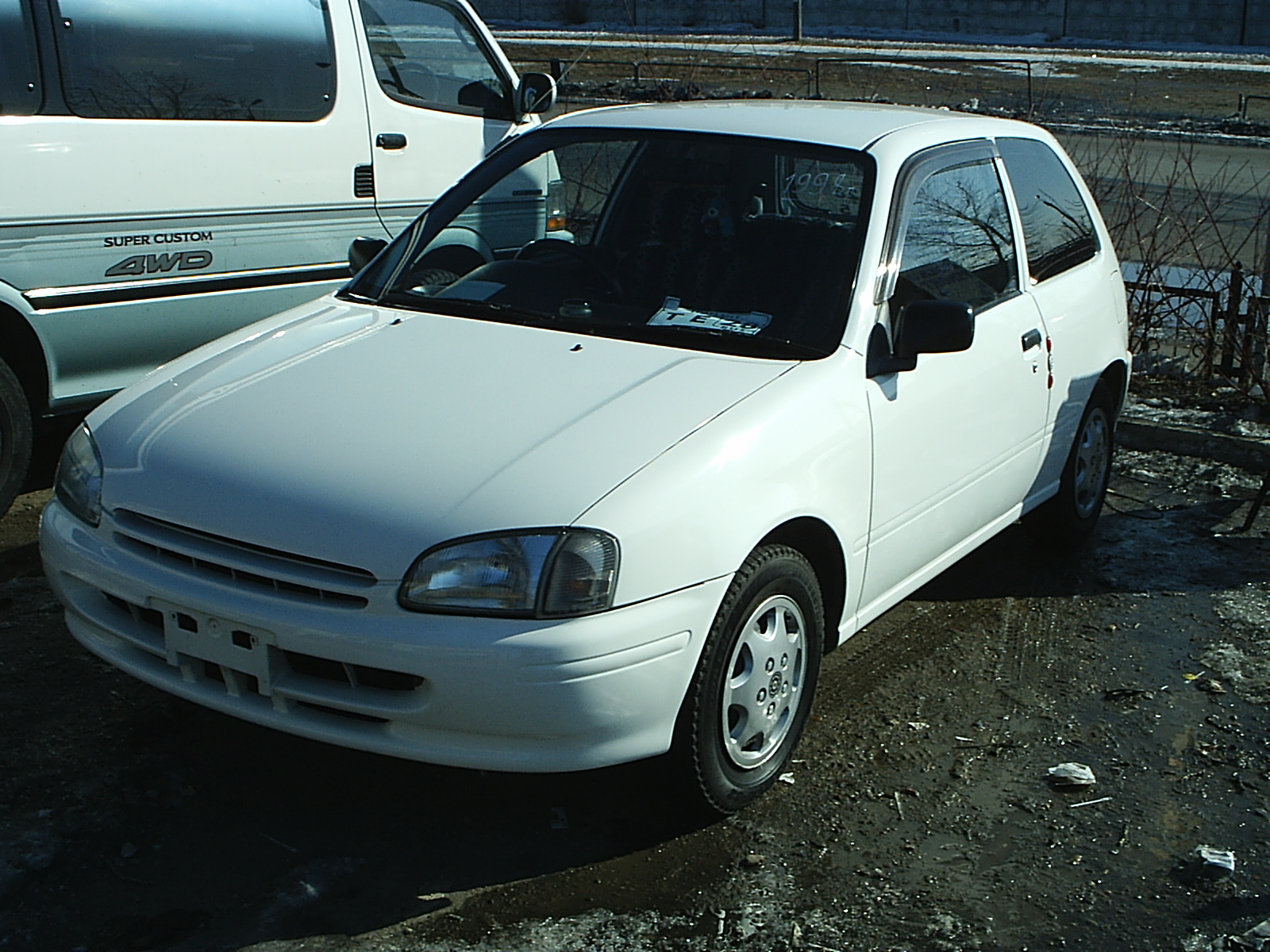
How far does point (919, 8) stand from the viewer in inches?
1895

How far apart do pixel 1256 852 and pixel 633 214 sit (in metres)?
2.51

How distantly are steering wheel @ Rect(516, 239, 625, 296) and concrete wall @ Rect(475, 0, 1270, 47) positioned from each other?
3849cm

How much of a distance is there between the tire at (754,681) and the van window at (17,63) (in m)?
3.43

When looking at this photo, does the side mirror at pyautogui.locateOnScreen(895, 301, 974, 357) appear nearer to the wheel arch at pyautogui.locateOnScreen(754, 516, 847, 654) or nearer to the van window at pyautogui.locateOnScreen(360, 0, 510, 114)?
the wheel arch at pyautogui.locateOnScreen(754, 516, 847, 654)

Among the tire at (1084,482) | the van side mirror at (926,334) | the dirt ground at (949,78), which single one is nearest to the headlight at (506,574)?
the van side mirror at (926,334)

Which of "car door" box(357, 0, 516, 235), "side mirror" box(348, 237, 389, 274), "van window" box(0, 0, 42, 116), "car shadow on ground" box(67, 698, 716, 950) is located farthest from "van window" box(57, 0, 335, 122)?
"car shadow on ground" box(67, 698, 716, 950)

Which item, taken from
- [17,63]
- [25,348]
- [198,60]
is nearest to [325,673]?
[25,348]

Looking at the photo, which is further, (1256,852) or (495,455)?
(1256,852)

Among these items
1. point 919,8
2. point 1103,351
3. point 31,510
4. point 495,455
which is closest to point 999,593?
point 1103,351

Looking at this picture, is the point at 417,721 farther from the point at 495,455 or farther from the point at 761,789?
the point at 761,789

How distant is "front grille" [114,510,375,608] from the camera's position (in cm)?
301

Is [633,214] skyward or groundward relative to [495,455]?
skyward

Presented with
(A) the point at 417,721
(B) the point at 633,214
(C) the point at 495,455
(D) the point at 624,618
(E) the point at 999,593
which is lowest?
(E) the point at 999,593

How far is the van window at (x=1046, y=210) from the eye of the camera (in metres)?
4.89
